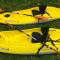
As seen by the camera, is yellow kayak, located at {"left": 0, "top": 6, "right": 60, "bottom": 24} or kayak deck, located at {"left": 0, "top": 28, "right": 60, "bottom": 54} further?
yellow kayak, located at {"left": 0, "top": 6, "right": 60, "bottom": 24}

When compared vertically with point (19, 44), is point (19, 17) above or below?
below

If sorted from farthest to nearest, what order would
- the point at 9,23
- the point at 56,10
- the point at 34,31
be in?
the point at 56,10 → the point at 9,23 → the point at 34,31

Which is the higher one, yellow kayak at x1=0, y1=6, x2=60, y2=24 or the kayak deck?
the kayak deck

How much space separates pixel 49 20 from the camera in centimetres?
523

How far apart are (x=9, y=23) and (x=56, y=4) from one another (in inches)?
54.3

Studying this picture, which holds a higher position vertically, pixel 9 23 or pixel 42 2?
pixel 9 23

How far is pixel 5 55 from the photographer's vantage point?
14.1ft

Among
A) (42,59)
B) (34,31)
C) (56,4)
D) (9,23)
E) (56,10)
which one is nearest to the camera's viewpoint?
(42,59)

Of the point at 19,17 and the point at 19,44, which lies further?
the point at 19,17

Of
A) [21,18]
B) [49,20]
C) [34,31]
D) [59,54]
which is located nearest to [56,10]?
[49,20]

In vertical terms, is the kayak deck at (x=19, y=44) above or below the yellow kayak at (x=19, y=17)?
above

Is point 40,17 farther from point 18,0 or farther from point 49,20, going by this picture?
point 18,0

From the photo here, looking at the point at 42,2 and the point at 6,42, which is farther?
the point at 42,2

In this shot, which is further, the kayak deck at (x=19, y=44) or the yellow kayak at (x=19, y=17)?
A: the yellow kayak at (x=19, y=17)
